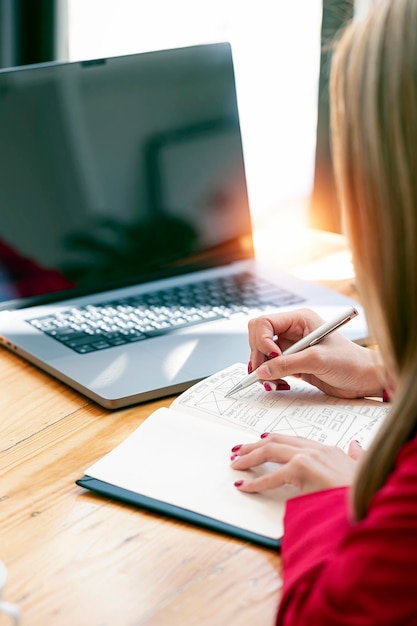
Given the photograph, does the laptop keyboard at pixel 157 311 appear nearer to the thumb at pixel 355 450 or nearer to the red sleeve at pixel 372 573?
the thumb at pixel 355 450

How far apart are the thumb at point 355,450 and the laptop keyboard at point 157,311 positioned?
407mm

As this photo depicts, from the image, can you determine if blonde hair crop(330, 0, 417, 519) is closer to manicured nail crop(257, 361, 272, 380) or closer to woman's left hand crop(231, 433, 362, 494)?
woman's left hand crop(231, 433, 362, 494)

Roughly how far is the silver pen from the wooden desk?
0.17 metres

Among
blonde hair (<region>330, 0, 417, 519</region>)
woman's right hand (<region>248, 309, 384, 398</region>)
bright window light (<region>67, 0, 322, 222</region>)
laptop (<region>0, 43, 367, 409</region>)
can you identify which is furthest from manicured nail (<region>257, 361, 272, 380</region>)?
bright window light (<region>67, 0, 322, 222</region>)

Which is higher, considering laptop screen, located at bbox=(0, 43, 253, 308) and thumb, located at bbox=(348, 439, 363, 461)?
laptop screen, located at bbox=(0, 43, 253, 308)

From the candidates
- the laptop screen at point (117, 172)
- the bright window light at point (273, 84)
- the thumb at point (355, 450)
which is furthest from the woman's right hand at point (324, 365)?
the bright window light at point (273, 84)

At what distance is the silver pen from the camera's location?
1.08 m

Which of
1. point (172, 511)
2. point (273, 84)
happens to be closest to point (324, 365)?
point (172, 511)

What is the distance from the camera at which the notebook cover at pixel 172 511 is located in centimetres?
82

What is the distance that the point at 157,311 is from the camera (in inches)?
52.4

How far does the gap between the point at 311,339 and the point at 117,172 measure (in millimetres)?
459

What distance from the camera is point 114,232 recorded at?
1390mm

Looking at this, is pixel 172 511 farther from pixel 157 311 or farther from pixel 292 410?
pixel 157 311

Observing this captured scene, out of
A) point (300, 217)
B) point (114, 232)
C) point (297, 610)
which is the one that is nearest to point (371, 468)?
point (297, 610)
